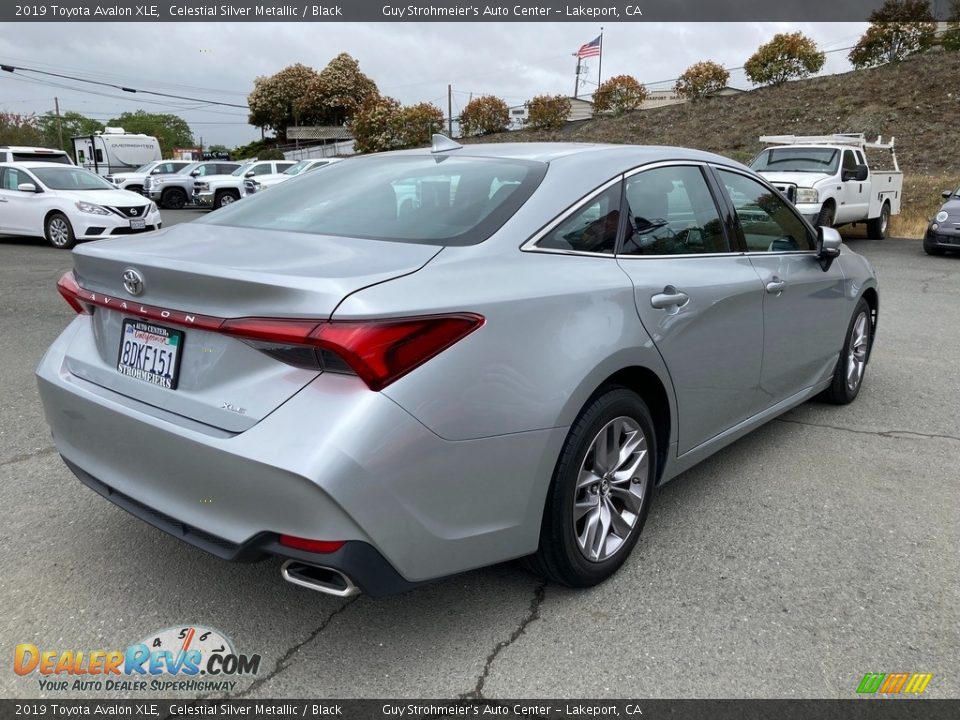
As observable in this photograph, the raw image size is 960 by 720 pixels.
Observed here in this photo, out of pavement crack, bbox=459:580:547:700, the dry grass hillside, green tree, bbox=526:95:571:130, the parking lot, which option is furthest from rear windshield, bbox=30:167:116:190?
green tree, bbox=526:95:571:130

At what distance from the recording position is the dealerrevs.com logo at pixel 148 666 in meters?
2.37

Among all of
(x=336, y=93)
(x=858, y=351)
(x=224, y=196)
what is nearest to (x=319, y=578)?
(x=858, y=351)

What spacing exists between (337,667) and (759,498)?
2189 millimetres

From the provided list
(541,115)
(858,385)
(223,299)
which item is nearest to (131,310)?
(223,299)

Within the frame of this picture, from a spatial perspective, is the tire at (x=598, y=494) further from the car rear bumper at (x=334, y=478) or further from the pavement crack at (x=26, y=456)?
the pavement crack at (x=26, y=456)

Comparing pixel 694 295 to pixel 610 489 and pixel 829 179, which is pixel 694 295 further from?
pixel 829 179

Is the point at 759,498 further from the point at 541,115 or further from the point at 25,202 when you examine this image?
the point at 541,115

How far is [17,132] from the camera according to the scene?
183ft

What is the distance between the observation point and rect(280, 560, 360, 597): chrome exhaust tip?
2193mm

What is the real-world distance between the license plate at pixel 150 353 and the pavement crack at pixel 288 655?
36.3 inches

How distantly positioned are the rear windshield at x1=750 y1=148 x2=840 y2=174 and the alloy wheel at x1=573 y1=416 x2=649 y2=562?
13102mm

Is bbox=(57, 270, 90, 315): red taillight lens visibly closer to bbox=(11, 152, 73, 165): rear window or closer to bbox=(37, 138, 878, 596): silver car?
bbox=(37, 138, 878, 596): silver car

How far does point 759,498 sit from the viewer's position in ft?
12.1

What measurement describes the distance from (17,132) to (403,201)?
64190 mm
